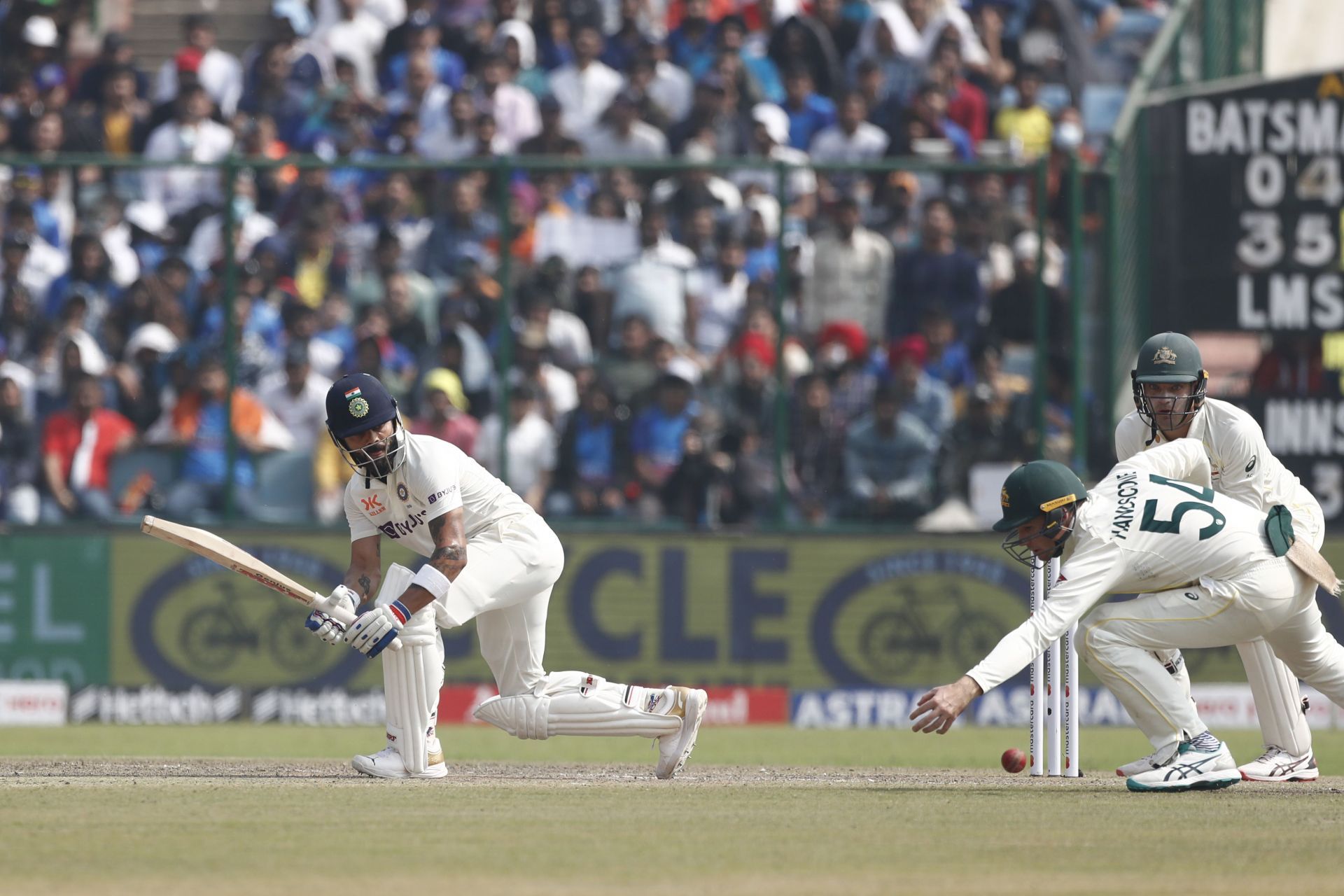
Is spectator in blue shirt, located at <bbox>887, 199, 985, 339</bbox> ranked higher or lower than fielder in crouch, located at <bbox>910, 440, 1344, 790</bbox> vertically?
higher

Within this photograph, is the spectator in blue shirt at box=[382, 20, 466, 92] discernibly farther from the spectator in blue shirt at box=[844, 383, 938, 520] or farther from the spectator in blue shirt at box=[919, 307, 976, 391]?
the spectator in blue shirt at box=[844, 383, 938, 520]

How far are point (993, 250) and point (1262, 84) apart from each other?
7.39 ft

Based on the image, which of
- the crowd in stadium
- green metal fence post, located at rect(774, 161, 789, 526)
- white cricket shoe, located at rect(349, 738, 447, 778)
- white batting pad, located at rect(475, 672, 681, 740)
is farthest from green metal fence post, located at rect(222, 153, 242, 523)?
white batting pad, located at rect(475, 672, 681, 740)

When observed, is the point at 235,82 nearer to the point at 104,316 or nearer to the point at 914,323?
the point at 104,316

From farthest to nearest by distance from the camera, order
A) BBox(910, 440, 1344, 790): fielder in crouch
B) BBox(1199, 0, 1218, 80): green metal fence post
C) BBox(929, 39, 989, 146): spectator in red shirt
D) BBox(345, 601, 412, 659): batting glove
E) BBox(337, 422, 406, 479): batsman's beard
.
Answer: BBox(929, 39, 989, 146): spectator in red shirt
BBox(1199, 0, 1218, 80): green metal fence post
BBox(337, 422, 406, 479): batsman's beard
BBox(345, 601, 412, 659): batting glove
BBox(910, 440, 1344, 790): fielder in crouch

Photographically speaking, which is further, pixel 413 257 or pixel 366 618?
pixel 413 257

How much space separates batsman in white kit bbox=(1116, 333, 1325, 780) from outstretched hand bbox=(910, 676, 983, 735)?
72.1 inches

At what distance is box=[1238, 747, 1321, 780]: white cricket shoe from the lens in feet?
28.4

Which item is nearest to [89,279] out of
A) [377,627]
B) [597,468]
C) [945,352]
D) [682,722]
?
[597,468]

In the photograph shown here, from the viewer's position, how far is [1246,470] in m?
8.79

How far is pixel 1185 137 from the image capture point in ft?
45.5

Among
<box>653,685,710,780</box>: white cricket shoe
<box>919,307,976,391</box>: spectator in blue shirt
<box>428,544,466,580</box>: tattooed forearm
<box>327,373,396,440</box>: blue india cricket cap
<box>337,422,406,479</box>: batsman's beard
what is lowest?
<box>653,685,710,780</box>: white cricket shoe

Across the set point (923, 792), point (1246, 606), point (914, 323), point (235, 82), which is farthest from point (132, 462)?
point (1246, 606)

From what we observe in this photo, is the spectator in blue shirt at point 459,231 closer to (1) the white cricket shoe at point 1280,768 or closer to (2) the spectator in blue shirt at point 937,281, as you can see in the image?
(2) the spectator in blue shirt at point 937,281
